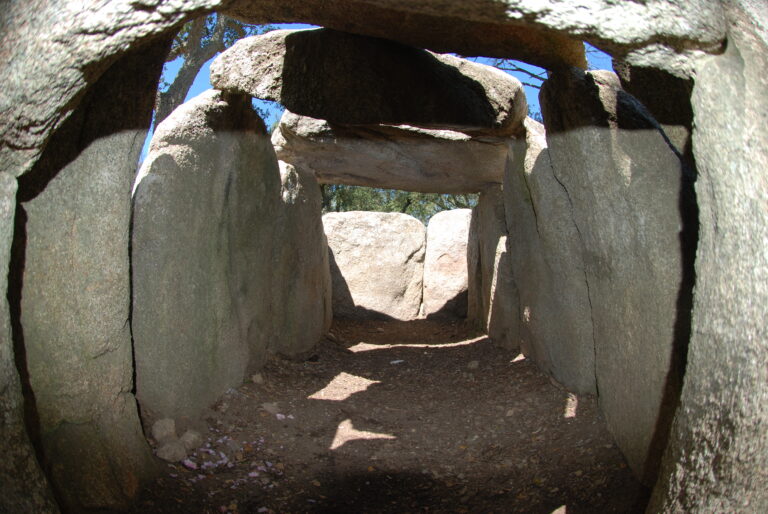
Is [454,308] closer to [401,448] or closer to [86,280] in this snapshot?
[401,448]

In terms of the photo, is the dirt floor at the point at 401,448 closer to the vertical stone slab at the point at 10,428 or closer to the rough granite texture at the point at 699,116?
the vertical stone slab at the point at 10,428

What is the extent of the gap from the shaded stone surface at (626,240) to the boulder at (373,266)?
17.9ft

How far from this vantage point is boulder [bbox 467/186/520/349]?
21.0 feet

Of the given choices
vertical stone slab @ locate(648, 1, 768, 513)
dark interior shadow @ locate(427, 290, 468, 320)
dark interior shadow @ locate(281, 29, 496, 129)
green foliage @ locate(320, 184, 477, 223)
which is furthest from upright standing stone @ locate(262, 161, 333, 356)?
green foliage @ locate(320, 184, 477, 223)

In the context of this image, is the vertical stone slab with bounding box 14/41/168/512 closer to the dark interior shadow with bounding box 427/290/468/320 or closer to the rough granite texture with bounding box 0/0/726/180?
the rough granite texture with bounding box 0/0/726/180

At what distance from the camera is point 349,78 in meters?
4.57

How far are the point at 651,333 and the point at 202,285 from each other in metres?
2.63

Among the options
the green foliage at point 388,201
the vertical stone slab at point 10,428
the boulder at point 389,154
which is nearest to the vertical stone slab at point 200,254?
the boulder at point 389,154

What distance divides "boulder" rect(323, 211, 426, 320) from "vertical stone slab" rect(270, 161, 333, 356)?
2.21 metres

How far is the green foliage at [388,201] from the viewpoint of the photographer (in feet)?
49.9

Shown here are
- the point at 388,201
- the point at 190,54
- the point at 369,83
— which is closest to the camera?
the point at 369,83

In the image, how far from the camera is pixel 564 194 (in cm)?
477

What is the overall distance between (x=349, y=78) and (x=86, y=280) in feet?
7.37

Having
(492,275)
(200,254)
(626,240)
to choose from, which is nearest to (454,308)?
(492,275)
